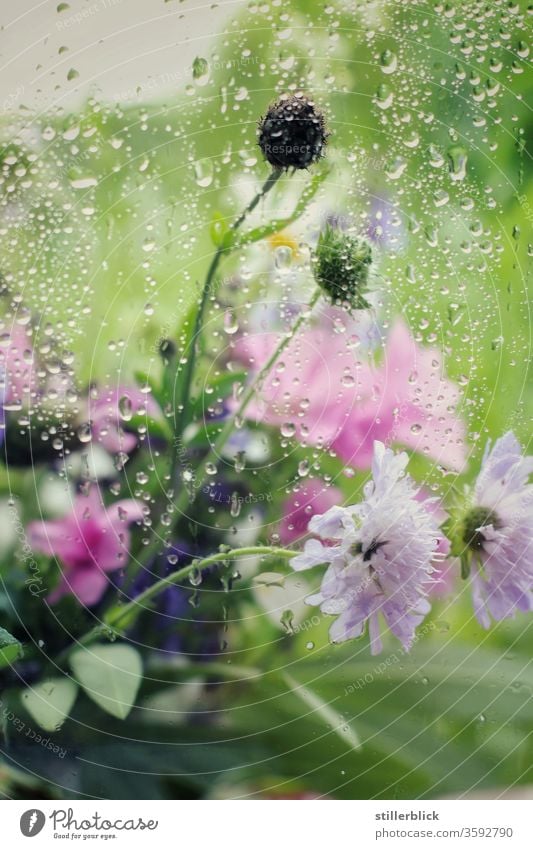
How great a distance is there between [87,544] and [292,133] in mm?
424

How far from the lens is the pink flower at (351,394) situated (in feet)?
2.69

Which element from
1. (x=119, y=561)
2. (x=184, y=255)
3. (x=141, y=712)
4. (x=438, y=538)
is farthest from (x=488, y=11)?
(x=141, y=712)

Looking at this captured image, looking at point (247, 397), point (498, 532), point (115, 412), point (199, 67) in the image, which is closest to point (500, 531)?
point (498, 532)

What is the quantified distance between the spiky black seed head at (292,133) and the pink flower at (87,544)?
0.35 metres

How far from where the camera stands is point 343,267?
82cm

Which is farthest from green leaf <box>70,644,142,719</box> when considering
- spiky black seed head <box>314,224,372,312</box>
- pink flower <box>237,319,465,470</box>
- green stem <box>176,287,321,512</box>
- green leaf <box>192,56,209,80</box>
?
green leaf <box>192,56,209,80</box>

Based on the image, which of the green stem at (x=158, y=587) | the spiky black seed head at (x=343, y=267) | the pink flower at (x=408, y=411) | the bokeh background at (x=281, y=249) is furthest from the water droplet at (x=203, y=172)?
the green stem at (x=158, y=587)

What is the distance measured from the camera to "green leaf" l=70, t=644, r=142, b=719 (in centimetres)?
82

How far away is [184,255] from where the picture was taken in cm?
81

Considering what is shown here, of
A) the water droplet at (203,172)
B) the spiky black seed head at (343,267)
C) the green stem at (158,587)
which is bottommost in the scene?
the green stem at (158,587)

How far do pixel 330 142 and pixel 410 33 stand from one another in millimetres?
131

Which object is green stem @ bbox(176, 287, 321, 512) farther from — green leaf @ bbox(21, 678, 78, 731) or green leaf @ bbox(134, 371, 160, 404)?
green leaf @ bbox(21, 678, 78, 731)

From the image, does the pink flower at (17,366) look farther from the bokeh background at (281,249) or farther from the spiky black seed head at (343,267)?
the spiky black seed head at (343,267)

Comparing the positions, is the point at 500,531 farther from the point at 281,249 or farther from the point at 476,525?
the point at 281,249
